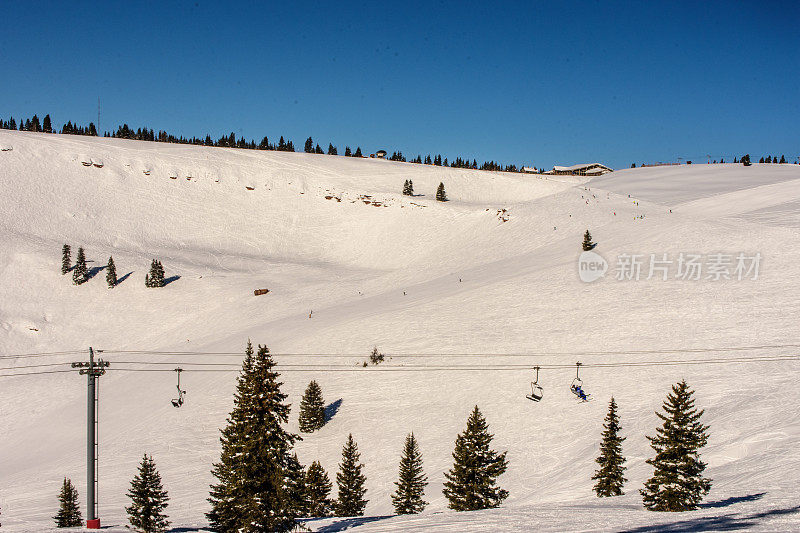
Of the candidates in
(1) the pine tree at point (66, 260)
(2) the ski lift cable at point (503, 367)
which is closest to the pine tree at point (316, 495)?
(2) the ski lift cable at point (503, 367)

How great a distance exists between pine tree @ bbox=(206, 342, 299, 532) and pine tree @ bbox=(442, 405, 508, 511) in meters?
8.82

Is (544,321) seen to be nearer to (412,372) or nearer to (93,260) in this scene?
(412,372)

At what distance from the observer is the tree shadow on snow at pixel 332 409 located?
36.4 metres

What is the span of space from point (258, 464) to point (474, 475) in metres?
10.8

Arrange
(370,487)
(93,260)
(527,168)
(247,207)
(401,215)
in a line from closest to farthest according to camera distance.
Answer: (370,487)
(93,260)
(401,215)
(247,207)
(527,168)

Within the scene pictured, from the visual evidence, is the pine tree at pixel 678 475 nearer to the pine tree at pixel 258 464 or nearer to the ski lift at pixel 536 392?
the pine tree at pixel 258 464

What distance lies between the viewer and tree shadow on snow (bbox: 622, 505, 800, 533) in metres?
9.83

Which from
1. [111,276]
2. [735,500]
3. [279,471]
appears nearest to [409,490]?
[279,471]

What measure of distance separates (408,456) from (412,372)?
1384 centimetres

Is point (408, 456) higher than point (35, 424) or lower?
lower

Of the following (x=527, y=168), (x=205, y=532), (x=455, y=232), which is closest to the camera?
(x=205, y=532)

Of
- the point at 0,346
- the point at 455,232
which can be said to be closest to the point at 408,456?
the point at 0,346

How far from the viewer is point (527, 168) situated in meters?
192

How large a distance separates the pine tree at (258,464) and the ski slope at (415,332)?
222 cm
